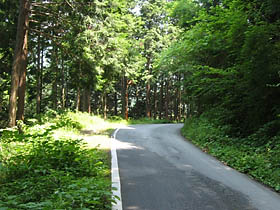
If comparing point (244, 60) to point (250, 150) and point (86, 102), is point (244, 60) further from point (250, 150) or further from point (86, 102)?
point (86, 102)

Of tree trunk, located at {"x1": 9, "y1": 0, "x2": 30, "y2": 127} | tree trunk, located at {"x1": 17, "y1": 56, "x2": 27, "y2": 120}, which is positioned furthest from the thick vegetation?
tree trunk, located at {"x1": 17, "y1": 56, "x2": 27, "y2": 120}

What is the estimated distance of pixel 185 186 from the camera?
19.7 feet

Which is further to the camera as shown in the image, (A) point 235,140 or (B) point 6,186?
(A) point 235,140

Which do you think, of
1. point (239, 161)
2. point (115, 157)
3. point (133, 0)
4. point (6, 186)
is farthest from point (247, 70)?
point (133, 0)

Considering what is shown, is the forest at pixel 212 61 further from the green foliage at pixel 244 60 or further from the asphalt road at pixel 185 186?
the asphalt road at pixel 185 186

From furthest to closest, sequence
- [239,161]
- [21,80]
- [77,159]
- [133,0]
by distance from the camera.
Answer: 1. [133,0]
2. [21,80]
3. [239,161]
4. [77,159]

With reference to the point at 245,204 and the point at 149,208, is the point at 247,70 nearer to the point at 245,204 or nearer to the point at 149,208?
the point at 245,204

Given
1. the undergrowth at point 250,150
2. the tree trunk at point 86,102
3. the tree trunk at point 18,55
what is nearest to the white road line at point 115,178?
the undergrowth at point 250,150

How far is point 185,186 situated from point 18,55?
1166 cm

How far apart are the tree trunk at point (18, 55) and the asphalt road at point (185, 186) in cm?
745

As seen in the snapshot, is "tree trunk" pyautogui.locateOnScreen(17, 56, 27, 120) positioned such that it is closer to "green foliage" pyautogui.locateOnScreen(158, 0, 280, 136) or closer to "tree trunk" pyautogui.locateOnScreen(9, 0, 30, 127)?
"tree trunk" pyautogui.locateOnScreen(9, 0, 30, 127)

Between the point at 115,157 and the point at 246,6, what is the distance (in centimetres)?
857

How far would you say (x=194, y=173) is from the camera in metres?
7.18

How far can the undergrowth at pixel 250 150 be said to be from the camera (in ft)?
23.5
